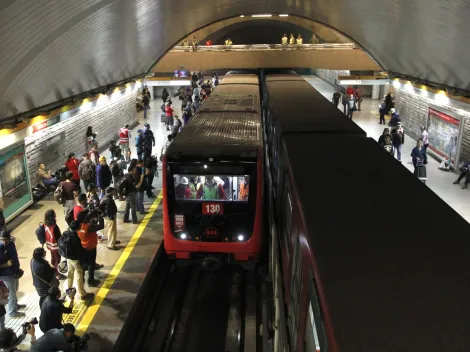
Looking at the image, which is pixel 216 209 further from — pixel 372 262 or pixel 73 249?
pixel 372 262

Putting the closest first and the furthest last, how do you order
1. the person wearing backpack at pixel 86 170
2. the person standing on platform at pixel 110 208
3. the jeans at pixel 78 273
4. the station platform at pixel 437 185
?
the station platform at pixel 437 185, the jeans at pixel 78 273, the person standing on platform at pixel 110 208, the person wearing backpack at pixel 86 170

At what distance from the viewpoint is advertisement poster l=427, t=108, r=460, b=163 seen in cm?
1333

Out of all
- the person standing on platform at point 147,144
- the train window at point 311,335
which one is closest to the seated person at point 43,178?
the person standing on platform at point 147,144

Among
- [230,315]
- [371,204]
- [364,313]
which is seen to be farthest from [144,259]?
[364,313]

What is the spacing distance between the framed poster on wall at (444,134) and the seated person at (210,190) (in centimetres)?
956

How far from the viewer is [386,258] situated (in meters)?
2.70

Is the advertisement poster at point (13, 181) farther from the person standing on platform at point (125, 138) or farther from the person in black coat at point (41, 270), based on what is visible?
the person in black coat at point (41, 270)

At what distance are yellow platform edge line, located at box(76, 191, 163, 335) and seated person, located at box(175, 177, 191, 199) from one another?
5.86 ft

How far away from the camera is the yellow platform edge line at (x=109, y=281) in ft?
19.1

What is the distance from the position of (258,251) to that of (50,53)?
213 inches

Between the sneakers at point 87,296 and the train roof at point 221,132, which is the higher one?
the train roof at point 221,132

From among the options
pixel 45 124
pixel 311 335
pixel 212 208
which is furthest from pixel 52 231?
pixel 311 335

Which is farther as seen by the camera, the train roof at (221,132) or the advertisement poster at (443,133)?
the advertisement poster at (443,133)

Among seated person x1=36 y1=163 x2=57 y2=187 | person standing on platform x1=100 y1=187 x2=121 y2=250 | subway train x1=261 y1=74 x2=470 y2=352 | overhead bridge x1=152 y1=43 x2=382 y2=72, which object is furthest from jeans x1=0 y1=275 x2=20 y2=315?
overhead bridge x1=152 y1=43 x2=382 y2=72
